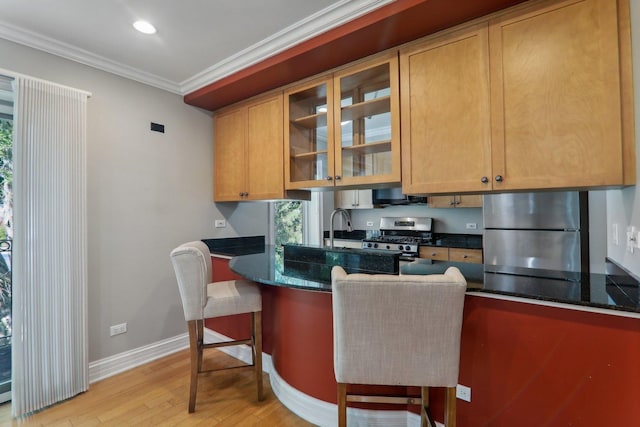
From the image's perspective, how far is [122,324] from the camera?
8.47 feet

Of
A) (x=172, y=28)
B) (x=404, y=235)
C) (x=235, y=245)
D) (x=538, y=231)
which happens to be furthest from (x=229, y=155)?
(x=538, y=231)

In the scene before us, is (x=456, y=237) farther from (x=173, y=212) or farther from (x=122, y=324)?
(x=122, y=324)

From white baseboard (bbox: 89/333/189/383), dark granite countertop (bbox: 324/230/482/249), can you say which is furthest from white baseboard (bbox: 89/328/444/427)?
dark granite countertop (bbox: 324/230/482/249)

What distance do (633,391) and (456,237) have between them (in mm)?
3142

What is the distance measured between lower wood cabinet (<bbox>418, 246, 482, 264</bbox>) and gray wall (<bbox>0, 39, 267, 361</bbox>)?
273 cm

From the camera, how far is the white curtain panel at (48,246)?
199 cm

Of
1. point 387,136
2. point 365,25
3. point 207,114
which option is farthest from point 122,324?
point 365,25

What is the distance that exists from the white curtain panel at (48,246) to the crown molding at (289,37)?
1.00 meters

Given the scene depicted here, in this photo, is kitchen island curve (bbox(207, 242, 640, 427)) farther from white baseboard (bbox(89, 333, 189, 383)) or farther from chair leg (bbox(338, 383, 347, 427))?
white baseboard (bbox(89, 333, 189, 383))

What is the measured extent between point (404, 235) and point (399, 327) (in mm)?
3465

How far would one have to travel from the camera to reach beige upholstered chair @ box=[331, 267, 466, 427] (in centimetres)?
117

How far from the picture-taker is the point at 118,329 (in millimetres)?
2555

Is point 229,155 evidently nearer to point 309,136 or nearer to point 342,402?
point 309,136

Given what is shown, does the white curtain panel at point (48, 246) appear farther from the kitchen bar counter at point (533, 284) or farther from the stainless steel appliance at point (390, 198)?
the stainless steel appliance at point (390, 198)
